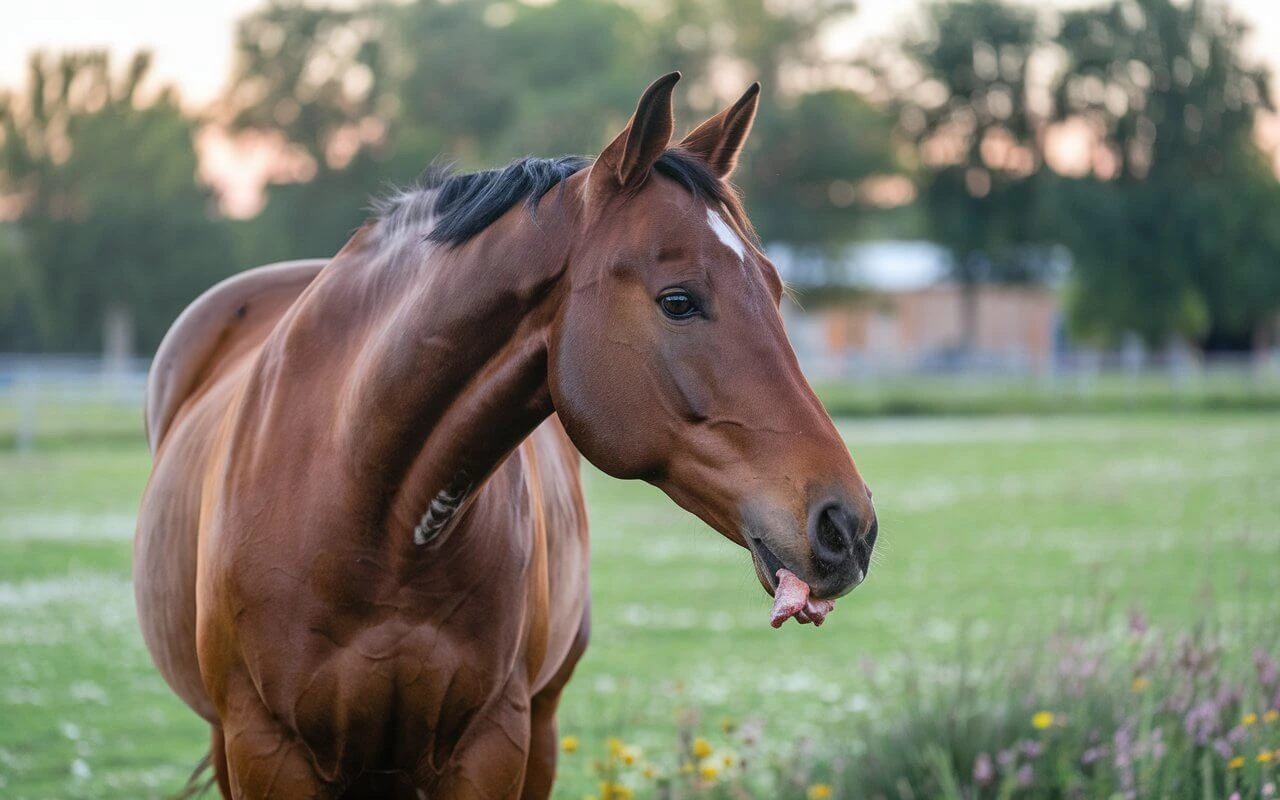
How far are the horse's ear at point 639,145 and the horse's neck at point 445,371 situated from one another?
127 millimetres

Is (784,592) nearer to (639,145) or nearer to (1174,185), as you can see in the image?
(639,145)

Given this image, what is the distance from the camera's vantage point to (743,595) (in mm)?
9820

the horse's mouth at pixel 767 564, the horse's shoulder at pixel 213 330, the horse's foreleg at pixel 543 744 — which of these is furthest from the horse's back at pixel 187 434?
the horse's mouth at pixel 767 564

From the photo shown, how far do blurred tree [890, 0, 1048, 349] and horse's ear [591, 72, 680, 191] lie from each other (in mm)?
42640

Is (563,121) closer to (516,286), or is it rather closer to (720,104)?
(720,104)

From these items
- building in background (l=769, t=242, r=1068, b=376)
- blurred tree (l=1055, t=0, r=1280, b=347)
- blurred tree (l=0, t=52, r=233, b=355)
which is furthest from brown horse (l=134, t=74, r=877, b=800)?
building in background (l=769, t=242, r=1068, b=376)

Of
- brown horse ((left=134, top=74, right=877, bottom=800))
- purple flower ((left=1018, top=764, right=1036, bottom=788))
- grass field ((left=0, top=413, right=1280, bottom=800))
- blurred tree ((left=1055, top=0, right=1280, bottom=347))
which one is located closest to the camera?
brown horse ((left=134, top=74, right=877, bottom=800))

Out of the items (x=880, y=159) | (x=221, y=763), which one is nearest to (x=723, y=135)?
(x=221, y=763)

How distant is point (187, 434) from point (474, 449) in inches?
49.9

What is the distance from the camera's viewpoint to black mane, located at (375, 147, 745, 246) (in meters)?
2.24

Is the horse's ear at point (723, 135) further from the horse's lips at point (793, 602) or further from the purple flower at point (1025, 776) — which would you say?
the purple flower at point (1025, 776)

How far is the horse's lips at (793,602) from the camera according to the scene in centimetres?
195

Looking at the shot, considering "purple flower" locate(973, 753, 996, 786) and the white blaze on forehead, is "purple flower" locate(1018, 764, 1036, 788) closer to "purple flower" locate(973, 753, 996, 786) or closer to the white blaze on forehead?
"purple flower" locate(973, 753, 996, 786)

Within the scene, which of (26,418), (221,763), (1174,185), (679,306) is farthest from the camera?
(1174,185)
